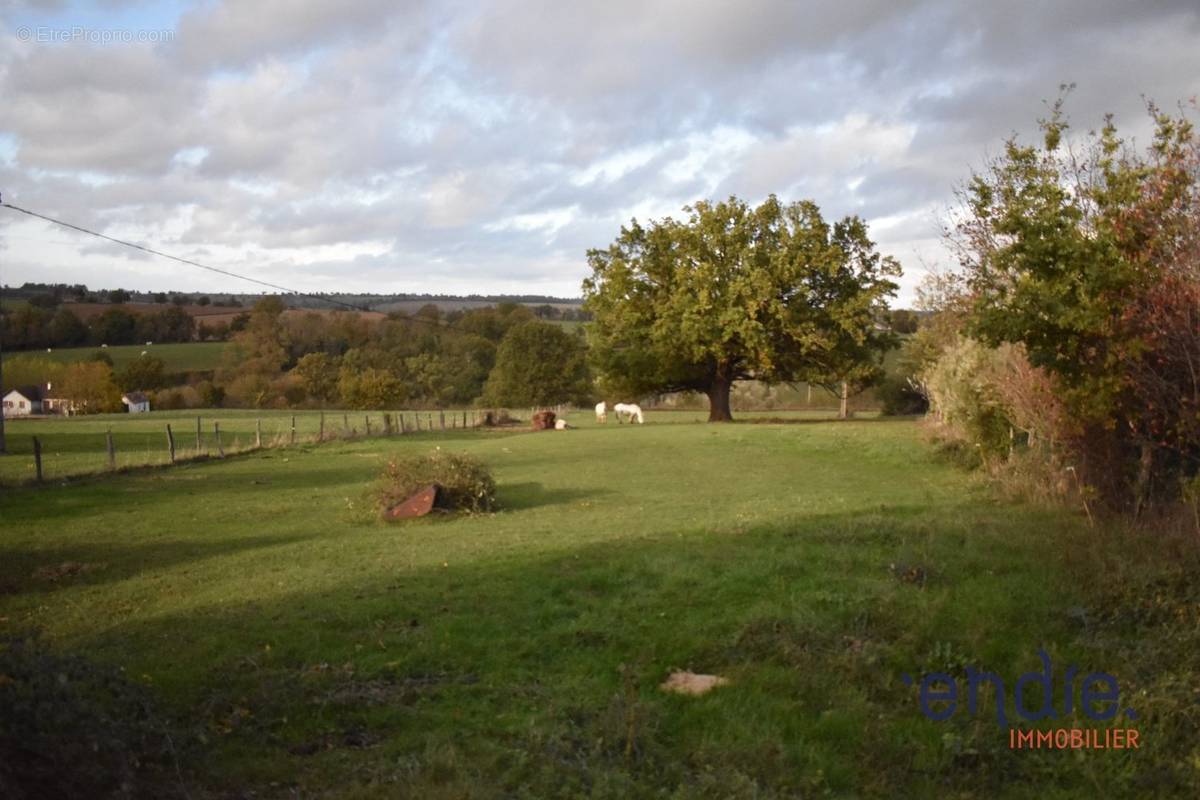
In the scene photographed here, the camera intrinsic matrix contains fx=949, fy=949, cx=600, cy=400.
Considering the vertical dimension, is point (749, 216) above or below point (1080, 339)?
above

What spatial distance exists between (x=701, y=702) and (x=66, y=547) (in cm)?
1199

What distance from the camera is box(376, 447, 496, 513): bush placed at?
18.5 m

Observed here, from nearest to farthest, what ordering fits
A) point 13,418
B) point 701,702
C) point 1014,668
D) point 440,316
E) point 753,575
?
point 701,702 → point 1014,668 → point 753,575 → point 13,418 → point 440,316

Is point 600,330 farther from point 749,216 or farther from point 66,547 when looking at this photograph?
point 66,547

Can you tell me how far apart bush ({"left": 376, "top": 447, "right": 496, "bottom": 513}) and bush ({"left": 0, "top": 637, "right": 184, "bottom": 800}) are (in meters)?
12.6

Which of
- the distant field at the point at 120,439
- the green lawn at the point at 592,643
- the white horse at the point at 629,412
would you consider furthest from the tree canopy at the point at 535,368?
the green lawn at the point at 592,643

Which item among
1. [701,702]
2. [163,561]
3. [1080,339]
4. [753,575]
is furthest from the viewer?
[163,561]

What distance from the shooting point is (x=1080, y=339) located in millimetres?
12727

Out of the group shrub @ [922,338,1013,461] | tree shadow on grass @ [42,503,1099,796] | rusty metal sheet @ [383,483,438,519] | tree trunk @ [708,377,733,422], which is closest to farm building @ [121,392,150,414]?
tree trunk @ [708,377,733,422]

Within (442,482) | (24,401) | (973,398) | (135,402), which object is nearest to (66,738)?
(442,482)

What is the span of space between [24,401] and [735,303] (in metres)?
56.1

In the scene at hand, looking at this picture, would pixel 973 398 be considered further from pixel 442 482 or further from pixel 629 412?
pixel 629 412

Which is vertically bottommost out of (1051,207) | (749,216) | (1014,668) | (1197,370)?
(1014,668)

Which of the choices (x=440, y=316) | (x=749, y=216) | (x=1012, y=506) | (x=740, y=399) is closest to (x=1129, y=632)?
(x=1012, y=506)
